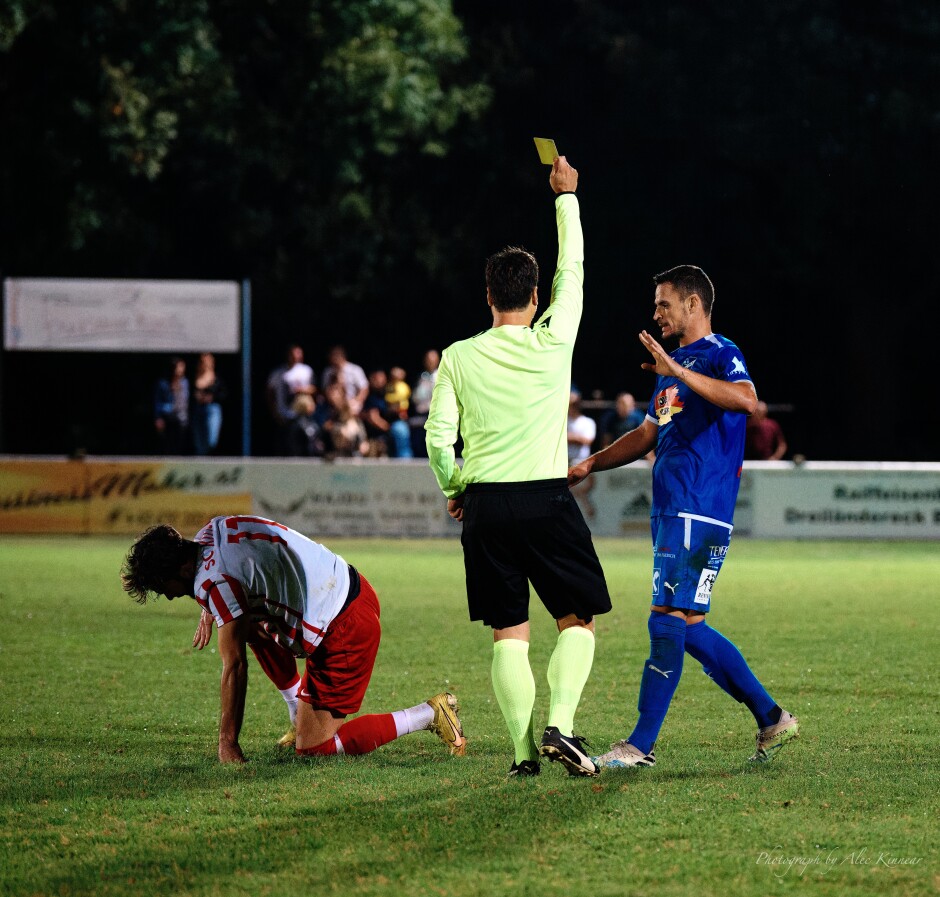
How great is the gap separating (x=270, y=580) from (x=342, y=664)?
500 mm

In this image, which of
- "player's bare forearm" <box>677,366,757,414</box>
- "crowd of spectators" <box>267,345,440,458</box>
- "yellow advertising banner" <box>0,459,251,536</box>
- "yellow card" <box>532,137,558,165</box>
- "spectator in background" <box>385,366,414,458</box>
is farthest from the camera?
"spectator in background" <box>385,366,414,458</box>

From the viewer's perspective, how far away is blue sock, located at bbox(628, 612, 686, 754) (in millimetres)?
6242

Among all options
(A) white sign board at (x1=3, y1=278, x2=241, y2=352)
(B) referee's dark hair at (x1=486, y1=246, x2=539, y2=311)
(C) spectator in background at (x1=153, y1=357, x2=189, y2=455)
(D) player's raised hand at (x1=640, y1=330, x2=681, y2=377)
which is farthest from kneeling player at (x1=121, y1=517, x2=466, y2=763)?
(C) spectator in background at (x1=153, y1=357, x2=189, y2=455)

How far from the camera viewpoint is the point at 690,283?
6.40 meters

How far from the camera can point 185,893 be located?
4.48m

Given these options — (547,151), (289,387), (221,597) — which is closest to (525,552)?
(221,597)

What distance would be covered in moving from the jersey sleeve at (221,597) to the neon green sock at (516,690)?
105 cm

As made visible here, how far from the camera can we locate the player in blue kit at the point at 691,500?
20.3 feet

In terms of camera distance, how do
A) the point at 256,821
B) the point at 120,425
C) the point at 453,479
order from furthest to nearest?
the point at 120,425 → the point at 453,479 → the point at 256,821

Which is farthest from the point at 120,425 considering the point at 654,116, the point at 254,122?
the point at 654,116

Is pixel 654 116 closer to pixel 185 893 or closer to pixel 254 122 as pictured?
pixel 254 122

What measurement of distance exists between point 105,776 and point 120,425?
1112 inches

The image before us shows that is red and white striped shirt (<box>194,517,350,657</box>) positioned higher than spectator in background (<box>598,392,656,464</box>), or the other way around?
spectator in background (<box>598,392,656,464</box>)

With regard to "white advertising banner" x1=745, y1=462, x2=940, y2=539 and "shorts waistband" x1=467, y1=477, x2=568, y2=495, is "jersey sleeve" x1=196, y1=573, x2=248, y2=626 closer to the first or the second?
"shorts waistband" x1=467, y1=477, x2=568, y2=495
